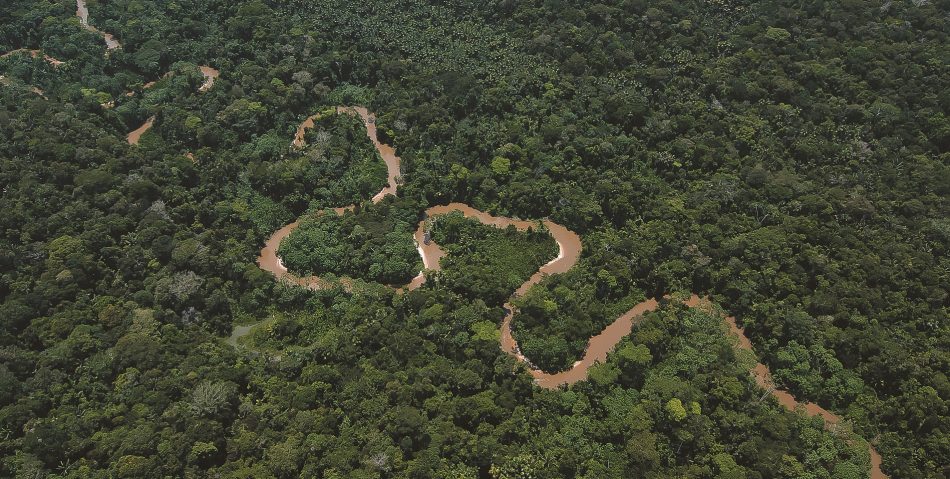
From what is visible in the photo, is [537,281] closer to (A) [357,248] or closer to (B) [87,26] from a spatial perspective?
(A) [357,248]

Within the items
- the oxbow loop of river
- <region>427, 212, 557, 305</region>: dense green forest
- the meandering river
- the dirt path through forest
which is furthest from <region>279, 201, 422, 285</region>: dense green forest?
the meandering river

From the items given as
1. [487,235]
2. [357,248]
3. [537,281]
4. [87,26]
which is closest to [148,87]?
[87,26]

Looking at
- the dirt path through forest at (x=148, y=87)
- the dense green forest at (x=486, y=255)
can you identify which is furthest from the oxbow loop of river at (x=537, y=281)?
the dirt path through forest at (x=148, y=87)

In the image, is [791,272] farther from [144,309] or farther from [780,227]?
[144,309]

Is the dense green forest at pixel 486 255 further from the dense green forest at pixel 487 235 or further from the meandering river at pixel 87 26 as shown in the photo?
the meandering river at pixel 87 26

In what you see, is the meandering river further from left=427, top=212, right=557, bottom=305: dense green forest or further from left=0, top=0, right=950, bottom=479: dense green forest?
left=427, top=212, right=557, bottom=305: dense green forest

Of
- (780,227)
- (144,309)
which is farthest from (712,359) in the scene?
(144,309)

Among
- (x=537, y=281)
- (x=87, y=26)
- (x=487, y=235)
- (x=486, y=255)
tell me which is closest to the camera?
(x=537, y=281)
